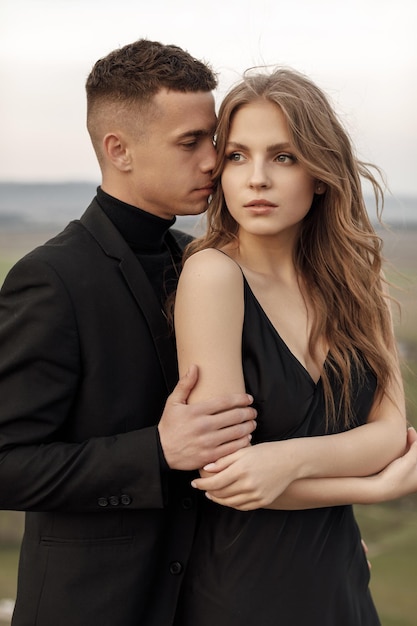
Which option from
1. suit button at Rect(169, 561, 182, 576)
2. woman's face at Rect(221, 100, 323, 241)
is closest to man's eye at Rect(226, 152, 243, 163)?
woman's face at Rect(221, 100, 323, 241)

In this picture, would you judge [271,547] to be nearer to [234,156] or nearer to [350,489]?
[350,489]

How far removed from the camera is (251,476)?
155 cm

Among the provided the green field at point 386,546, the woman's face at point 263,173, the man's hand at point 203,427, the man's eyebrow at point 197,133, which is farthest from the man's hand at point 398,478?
the green field at point 386,546

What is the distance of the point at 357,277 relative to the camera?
6.13 feet

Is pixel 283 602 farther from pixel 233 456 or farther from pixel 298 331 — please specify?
pixel 298 331

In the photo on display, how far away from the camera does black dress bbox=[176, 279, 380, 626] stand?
1.66m

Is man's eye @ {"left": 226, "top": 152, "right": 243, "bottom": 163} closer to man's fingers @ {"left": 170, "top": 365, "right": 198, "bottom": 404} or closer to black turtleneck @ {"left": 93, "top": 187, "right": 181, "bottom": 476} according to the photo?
black turtleneck @ {"left": 93, "top": 187, "right": 181, "bottom": 476}

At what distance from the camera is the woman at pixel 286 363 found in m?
1.60

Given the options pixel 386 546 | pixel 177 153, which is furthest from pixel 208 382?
pixel 386 546

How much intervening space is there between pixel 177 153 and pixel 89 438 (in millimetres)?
653

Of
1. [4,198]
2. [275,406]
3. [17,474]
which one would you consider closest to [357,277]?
[275,406]

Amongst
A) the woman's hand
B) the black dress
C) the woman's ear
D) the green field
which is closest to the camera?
the woman's hand

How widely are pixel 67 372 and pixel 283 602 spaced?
0.64 metres

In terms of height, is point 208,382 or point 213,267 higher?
point 213,267
